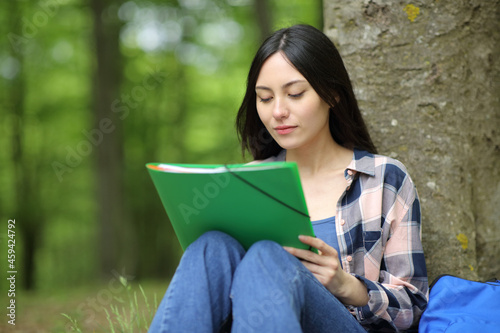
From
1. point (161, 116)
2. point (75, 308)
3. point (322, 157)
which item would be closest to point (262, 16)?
point (75, 308)

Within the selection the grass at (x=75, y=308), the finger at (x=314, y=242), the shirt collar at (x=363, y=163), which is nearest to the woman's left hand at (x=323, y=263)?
the finger at (x=314, y=242)

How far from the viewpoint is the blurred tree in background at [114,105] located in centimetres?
846

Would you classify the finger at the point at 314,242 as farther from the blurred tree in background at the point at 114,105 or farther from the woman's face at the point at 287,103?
the blurred tree in background at the point at 114,105

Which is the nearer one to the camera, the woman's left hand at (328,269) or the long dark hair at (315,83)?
the woman's left hand at (328,269)

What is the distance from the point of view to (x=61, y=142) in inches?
489

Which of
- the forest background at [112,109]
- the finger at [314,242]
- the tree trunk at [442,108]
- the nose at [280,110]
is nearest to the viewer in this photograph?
the finger at [314,242]

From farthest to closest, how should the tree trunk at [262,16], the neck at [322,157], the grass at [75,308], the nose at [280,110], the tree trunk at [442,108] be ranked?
1. the tree trunk at [262,16]
2. the grass at [75,308]
3. the tree trunk at [442,108]
4. the neck at [322,157]
5. the nose at [280,110]

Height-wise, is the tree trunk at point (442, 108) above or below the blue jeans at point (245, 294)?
above

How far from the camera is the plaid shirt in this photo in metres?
1.92

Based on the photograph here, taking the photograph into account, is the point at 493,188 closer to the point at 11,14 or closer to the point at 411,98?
the point at 411,98

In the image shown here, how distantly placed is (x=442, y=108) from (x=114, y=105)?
271 inches

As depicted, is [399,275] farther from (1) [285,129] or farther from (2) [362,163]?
(1) [285,129]

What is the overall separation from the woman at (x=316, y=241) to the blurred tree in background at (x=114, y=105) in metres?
4.83

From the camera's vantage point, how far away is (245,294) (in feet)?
5.17
